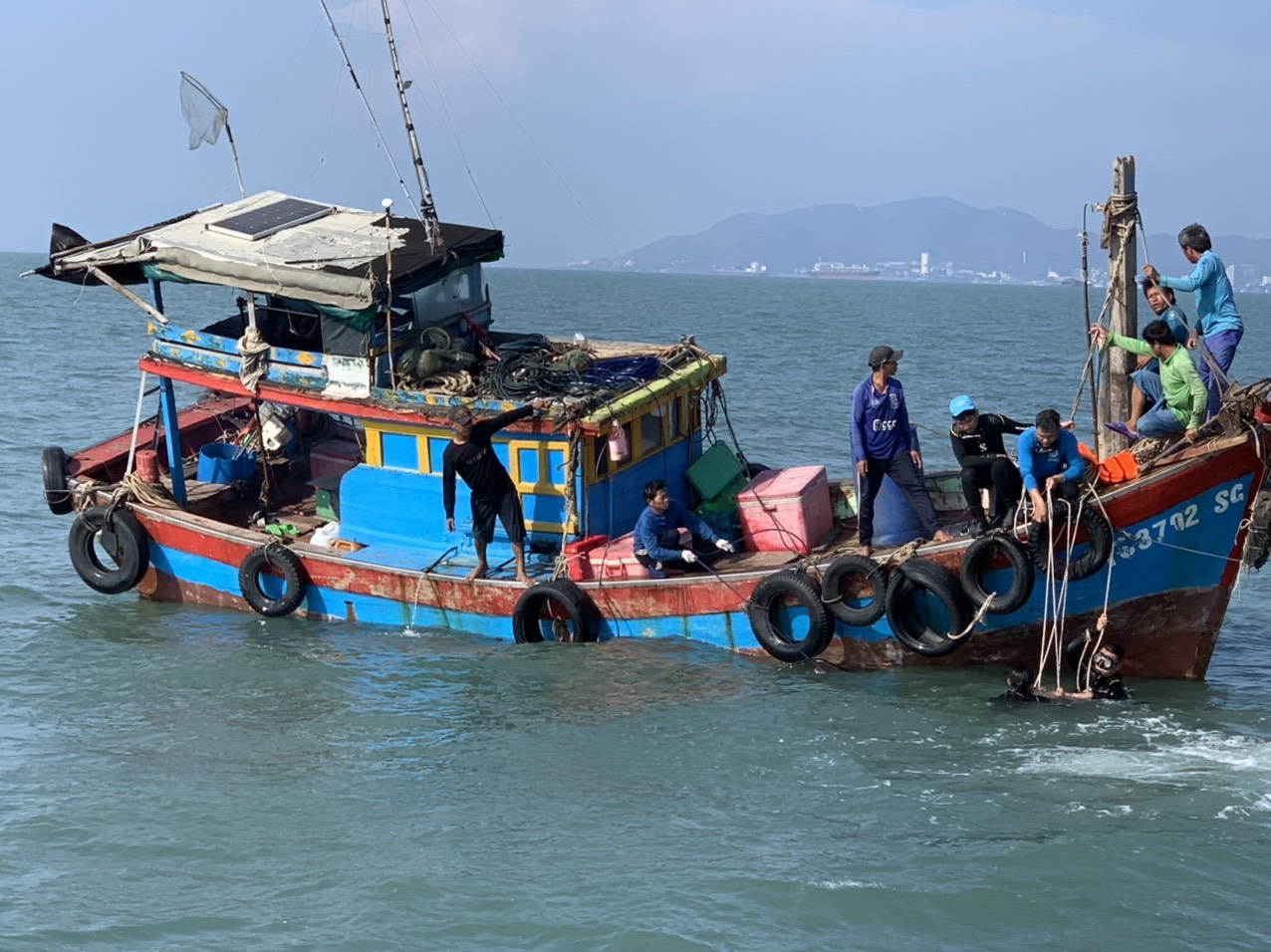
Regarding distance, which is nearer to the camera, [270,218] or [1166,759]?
[1166,759]

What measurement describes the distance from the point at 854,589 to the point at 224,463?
726cm

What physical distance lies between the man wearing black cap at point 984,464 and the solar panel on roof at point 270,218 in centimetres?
719

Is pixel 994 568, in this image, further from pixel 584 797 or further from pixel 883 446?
pixel 584 797

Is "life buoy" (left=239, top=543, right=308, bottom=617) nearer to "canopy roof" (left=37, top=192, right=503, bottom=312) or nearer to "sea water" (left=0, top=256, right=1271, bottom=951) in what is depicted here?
"sea water" (left=0, top=256, right=1271, bottom=951)

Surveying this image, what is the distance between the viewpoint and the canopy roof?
13203mm

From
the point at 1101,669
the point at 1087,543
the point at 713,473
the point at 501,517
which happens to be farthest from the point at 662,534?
the point at 1101,669

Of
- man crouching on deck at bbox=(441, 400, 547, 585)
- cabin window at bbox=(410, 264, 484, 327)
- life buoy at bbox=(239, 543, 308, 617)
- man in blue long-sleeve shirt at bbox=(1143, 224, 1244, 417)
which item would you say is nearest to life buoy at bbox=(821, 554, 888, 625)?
man crouching on deck at bbox=(441, 400, 547, 585)

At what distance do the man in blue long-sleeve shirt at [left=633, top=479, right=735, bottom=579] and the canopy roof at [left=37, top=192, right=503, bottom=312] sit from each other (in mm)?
3131

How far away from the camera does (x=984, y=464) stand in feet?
37.9

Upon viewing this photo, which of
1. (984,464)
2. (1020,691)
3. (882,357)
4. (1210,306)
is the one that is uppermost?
(1210,306)

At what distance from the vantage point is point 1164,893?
8.95m

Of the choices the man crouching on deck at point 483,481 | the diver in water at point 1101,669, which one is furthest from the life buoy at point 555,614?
the diver in water at point 1101,669

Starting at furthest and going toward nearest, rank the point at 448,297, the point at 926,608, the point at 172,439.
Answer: the point at 172,439 → the point at 448,297 → the point at 926,608

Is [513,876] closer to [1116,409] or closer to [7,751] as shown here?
[7,751]
